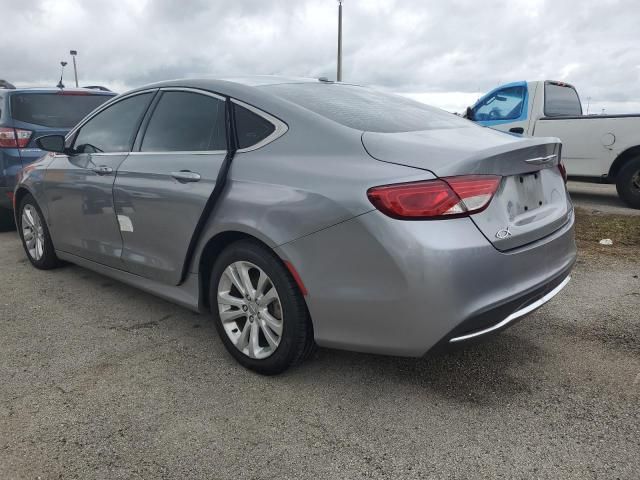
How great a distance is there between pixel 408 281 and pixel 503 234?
47 cm

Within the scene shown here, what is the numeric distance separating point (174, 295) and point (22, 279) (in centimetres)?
215

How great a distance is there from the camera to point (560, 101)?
8.73 m

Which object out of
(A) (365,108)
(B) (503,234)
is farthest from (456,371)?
(A) (365,108)

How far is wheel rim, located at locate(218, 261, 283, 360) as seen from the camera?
260 centimetres

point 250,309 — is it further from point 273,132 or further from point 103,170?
point 103,170

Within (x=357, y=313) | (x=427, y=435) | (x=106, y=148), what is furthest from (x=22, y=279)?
(x=427, y=435)

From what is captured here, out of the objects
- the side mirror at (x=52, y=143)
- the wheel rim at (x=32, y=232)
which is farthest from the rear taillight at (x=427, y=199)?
the wheel rim at (x=32, y=232)

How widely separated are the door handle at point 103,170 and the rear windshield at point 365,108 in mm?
1325

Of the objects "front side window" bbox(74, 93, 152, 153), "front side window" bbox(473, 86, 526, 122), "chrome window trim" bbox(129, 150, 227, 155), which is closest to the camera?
"chrome window trim" bbox(129, 150, 227, 155)

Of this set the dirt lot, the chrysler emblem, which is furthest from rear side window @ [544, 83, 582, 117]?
the chrysler emblem

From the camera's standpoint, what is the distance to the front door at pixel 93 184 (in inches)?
139

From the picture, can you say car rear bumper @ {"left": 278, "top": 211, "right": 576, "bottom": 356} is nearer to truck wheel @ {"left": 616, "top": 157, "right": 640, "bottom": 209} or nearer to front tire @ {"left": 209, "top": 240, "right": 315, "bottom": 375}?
front tire @ {"left": 209, "top": 240, "right": 315, "bottom": 375}

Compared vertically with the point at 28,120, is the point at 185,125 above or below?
below

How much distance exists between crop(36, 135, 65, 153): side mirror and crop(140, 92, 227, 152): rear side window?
116 centimetres
